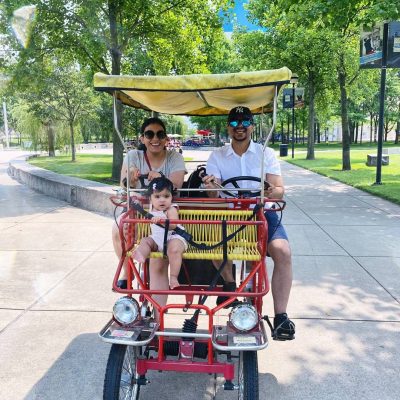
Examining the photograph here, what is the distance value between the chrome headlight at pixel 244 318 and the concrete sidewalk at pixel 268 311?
2.30 ft

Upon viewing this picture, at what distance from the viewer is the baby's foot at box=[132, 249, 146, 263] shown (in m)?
3.03

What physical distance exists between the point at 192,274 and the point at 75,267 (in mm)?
2863

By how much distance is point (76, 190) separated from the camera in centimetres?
1076

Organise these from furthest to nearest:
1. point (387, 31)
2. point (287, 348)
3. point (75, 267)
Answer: point (387, 31), point (75, 267), point (287, 348)

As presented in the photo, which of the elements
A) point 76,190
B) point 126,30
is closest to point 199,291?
point 76,190

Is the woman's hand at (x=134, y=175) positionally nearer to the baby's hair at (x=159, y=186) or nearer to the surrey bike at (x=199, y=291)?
the surrey bike at (x=199, y=291)

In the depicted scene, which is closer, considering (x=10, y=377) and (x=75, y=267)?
(x=10, y=377)

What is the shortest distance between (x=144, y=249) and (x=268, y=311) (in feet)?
6.37

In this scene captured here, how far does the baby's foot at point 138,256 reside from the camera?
9.93 ft

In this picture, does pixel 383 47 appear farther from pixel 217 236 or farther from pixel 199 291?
pixel 199 291

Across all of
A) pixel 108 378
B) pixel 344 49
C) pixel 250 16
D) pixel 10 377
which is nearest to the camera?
pixel 108 378

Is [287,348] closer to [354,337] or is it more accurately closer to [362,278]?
[354,337]

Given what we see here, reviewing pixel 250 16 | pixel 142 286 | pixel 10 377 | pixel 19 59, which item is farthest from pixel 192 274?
pixel 250 16

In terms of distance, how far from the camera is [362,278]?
543 cm
